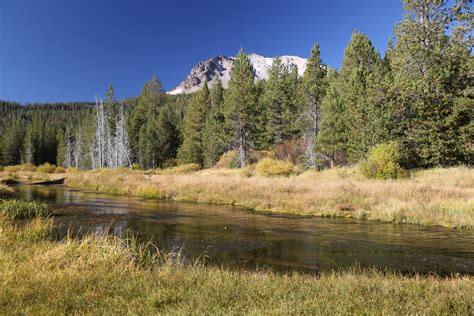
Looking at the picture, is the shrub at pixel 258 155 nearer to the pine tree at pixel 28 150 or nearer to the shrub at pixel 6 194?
the shrub at pixel 6 194

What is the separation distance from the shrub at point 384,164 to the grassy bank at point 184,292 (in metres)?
21.9

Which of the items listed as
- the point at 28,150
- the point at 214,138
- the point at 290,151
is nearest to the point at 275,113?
the point at 290,151

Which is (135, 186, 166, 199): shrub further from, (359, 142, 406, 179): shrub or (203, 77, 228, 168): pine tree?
(203, 77, 228, 168): pine tree

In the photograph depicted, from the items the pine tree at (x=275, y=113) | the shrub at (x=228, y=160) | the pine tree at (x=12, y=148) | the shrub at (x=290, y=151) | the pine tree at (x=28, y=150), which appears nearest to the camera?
the shrub at (x=290, y=151)

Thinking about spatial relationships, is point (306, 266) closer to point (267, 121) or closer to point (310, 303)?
point (310, 303)

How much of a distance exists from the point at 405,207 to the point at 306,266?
1102 cm

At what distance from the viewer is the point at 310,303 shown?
5.43m

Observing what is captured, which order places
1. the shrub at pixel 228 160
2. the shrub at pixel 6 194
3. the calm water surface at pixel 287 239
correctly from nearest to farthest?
1. the calm water surface at pixel 287 239
2. the shrub at pixel 6 194
3. the shrub at pixel 228 160

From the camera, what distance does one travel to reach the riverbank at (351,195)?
1869 centimetres

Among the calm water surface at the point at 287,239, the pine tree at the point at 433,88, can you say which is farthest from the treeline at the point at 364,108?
the calm water surface at the point at 287,239

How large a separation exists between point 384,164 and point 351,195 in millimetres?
7535

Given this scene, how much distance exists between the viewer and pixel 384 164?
93.3ft

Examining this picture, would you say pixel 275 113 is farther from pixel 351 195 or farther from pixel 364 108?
pixel 351 195

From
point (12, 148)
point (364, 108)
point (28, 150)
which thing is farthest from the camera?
point (12, 148)
